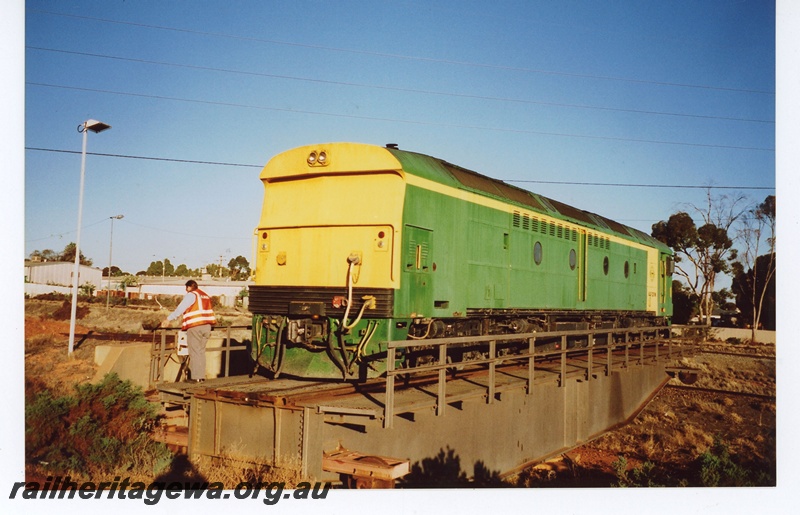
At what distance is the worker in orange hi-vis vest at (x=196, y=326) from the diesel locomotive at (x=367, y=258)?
28.0 inches

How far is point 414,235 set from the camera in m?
8.40

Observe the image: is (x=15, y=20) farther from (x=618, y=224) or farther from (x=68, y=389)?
(x=618, y=224)

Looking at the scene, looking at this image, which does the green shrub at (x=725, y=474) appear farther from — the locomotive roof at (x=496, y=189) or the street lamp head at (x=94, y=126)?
the street lamp head at (x=94, y=126)

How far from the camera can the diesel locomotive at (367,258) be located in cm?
802

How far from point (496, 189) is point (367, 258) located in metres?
3.66

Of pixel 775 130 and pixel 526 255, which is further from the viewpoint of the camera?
pixel 526 255

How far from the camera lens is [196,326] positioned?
27.0 ft

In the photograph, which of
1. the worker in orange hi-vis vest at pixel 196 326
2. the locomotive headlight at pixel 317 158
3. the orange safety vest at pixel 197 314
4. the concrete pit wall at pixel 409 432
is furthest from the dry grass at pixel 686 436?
the locomotive headlight at pixel 317 158

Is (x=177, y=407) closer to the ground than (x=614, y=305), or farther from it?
closer to the ground

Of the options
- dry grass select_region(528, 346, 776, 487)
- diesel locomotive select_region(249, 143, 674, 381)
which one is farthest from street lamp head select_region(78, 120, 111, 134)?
dry grass select_region(528, 346, 776, 487)

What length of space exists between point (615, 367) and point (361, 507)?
767cm

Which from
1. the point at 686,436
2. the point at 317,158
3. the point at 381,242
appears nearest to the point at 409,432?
the point at 381,242

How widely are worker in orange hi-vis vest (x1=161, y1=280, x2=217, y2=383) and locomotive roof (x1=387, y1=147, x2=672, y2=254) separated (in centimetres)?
318

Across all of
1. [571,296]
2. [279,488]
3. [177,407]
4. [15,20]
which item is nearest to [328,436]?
[279,488]
